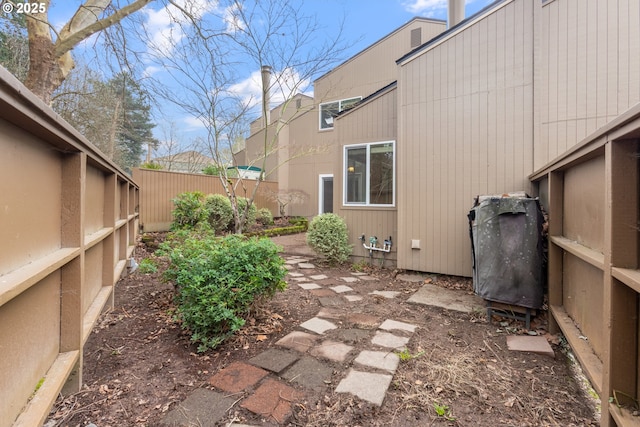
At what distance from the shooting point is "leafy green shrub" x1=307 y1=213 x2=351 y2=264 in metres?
5.69

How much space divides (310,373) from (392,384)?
23.3 inches

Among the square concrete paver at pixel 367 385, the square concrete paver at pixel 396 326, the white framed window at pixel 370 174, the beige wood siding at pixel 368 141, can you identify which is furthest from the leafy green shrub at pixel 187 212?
the square concrete paver at pixel 367 385

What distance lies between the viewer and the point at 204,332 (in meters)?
2.49

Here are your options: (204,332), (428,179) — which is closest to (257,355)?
(204,332)

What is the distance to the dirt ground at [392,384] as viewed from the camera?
67.8 inches

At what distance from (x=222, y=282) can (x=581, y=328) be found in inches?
116

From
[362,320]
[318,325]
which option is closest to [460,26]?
[362,320]

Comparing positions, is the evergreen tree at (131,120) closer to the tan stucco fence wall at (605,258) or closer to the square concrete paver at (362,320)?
the square concrete paver at (362,320)

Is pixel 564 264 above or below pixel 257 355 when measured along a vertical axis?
above

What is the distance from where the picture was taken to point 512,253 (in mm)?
3025

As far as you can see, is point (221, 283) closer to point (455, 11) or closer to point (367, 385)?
point (367, 385)

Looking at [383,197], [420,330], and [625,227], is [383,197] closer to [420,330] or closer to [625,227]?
[420,330]

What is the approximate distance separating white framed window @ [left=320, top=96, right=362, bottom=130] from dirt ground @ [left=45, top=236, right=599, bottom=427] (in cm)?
900

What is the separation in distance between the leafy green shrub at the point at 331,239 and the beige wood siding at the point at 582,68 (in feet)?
10.9
